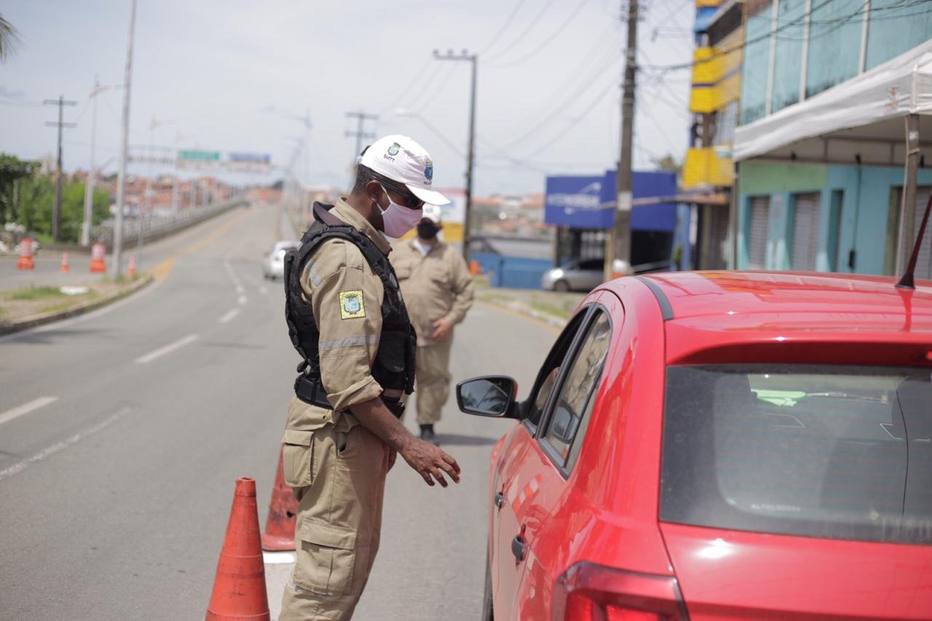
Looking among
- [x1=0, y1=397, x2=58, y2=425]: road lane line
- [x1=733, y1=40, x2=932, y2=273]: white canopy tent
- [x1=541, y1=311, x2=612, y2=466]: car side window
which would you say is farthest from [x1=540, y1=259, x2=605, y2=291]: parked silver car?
[x1=541, y1=311, x2=612, y2=466]: car side window

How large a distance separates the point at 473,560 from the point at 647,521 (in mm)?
3817

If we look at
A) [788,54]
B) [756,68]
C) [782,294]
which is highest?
[756,68]

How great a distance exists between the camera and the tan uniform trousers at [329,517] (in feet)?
11.6

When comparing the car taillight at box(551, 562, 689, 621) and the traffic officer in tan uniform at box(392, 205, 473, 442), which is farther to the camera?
the traffic officer in tan uniform at box(392, 205, 473, 442)

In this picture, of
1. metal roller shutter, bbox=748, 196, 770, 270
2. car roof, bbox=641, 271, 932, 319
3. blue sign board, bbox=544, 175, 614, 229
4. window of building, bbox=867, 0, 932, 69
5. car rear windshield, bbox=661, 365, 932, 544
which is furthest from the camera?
blue sign board, bbox=544, 175, 614, 229

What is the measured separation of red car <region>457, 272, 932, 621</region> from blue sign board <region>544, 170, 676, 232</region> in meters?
34.9

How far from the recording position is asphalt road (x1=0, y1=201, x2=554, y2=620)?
5.25 m

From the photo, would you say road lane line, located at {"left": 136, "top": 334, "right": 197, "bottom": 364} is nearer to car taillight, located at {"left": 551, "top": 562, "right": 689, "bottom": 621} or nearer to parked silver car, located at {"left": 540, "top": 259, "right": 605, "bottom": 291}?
car taillight, located at {"left": 551, "top": 562, "right": 689, "bottom": 621}

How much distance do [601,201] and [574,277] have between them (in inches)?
144

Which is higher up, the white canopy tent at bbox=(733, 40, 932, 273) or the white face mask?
the white canopy tent at bbox=(733, 40, 932, 273)

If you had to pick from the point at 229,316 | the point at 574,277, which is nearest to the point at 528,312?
the point at 229,316

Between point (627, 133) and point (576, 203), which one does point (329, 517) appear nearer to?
point (627, 133)

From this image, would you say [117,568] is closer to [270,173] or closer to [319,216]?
[319,216]

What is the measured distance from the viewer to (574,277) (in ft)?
143
